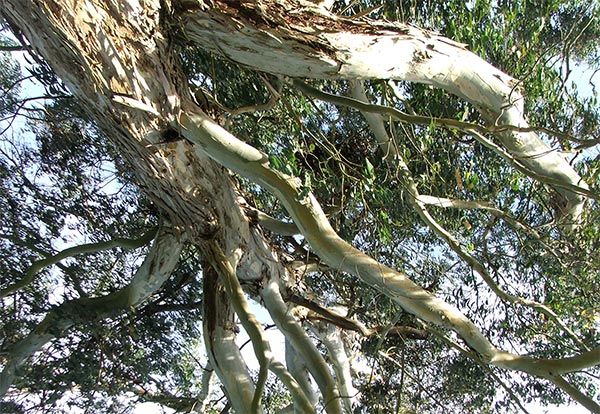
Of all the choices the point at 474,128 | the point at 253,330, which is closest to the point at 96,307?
the point at 253,330

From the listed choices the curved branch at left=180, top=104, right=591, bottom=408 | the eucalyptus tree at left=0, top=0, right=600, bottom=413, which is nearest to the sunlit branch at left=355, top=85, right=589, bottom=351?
the eucalyptus tree at left=0, top=0, right=600, bottom=413

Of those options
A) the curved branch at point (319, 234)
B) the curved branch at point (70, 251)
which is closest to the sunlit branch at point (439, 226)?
the curved branch at point (319, 234)

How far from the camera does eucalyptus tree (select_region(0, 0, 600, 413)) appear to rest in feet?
9.95

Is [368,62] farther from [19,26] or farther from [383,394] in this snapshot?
[383,394]

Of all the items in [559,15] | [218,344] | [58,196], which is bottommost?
[218,344]

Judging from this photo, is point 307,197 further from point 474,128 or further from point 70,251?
point 70,251

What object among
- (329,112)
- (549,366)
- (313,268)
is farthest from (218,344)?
(329,112)

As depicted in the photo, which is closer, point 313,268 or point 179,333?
point 313,268

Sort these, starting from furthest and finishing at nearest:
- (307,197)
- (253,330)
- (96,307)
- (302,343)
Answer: (96,307) → (302,343) → (253,330) → (307,197)

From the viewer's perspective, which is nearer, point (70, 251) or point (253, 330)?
point (253, 330)

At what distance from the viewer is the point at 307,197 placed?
311cm

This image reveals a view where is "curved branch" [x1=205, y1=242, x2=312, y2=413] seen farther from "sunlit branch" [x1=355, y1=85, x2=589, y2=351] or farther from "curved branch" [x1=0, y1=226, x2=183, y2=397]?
"sunlit branch" [x1=355, y1=85, x2=589, y2=351]

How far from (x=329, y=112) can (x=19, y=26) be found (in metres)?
3.66

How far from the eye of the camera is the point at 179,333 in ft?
22.2
